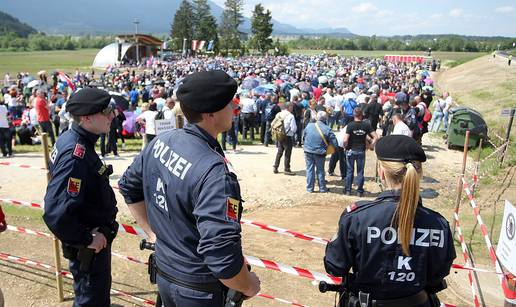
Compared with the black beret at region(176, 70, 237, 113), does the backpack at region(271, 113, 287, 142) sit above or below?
below

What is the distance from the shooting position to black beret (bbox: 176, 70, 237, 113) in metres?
2.25

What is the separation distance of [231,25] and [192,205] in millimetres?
107529

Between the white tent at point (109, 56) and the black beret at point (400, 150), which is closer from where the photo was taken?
the black beret at point (400, 150)

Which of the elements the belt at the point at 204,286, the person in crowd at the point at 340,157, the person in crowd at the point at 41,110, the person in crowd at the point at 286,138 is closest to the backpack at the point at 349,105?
the person in crowd at the point at 286,138

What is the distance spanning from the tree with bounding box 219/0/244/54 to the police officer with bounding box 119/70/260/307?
3689 inches

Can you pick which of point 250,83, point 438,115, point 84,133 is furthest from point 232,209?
point 250,83

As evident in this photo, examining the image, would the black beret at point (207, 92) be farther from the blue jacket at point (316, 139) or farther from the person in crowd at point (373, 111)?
the person in crowd at point (373, 111)

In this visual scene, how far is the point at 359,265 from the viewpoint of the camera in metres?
2.68

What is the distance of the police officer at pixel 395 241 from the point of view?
2.54 m

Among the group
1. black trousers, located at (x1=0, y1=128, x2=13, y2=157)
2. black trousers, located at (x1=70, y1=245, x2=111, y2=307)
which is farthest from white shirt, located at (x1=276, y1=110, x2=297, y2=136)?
black trousers, located at (x1=70, y1=245, x2=111, y2=307)

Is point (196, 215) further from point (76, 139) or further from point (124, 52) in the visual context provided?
point (124, 52)

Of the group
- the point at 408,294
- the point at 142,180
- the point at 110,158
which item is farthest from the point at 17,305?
the point at 110,158

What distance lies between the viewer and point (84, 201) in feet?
11.0

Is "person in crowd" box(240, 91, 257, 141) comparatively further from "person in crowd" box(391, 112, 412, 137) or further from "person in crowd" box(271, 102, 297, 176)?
"person in crowd" box(391, 112, 412, 137)
